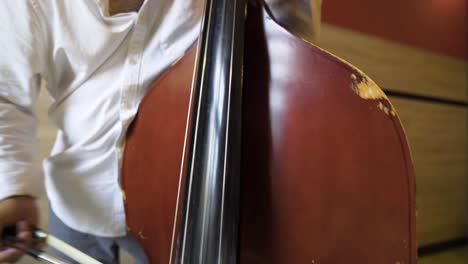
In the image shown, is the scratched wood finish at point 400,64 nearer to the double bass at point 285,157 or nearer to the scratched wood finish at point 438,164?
the scratched wood finish at point 438,164

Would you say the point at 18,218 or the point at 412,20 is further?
the point at 412,20

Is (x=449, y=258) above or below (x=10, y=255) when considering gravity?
below

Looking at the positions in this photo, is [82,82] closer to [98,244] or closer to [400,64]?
[98,244]

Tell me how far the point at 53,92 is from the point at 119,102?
0.36ft

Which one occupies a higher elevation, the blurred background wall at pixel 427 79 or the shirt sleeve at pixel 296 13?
the shirt sleeve at pixel 296 13

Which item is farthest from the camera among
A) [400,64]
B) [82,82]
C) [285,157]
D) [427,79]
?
[427,79]

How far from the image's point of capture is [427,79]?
1719mm

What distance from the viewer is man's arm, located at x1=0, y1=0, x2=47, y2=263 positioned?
16.3 inches

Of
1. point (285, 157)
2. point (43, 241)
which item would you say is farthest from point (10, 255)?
point (285, 157)

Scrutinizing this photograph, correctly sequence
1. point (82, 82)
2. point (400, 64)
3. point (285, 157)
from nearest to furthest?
point (285, 157) < point (82, 82) < point (400, 64)

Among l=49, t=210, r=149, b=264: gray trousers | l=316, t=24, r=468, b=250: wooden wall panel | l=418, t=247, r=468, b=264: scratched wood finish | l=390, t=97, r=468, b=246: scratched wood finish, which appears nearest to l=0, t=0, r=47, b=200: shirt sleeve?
l=49, t=210, r=149, b=264: gray trousers

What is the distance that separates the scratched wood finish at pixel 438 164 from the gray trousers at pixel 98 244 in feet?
4.55

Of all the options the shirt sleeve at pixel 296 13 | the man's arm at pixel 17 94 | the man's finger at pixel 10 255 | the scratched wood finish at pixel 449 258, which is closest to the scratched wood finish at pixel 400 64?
the scratched wood finish at pixel 449 258

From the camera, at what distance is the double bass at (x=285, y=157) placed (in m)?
0.30
